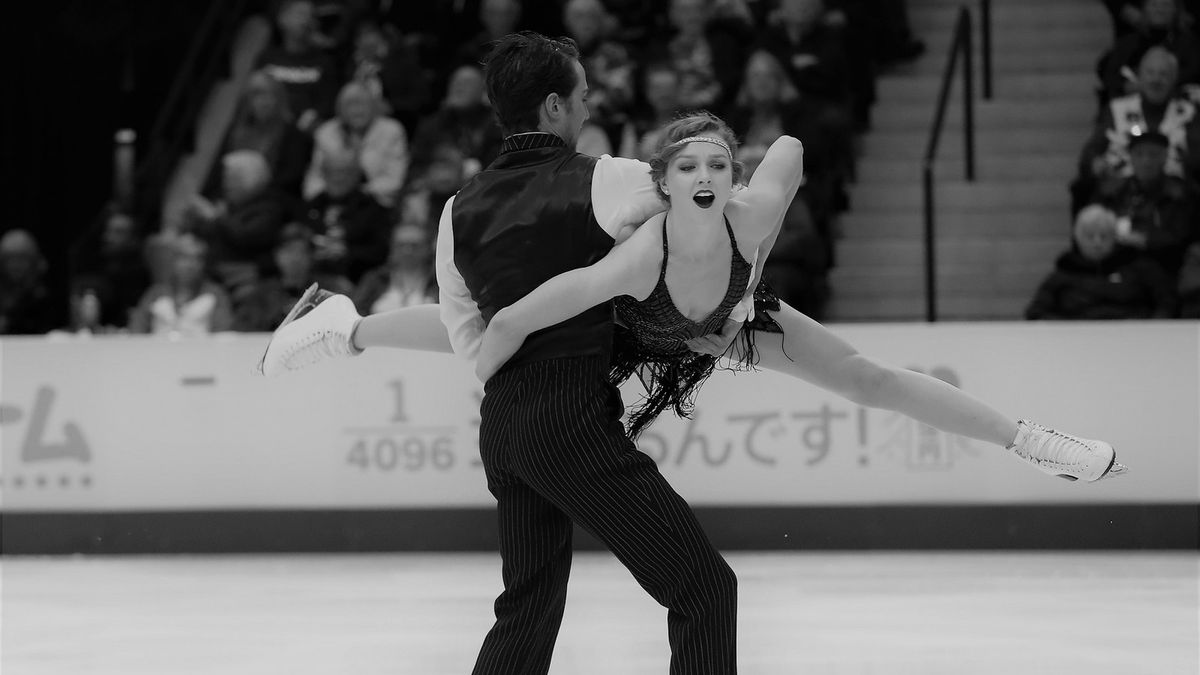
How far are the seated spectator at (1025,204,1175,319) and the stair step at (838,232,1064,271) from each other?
0.91 meters

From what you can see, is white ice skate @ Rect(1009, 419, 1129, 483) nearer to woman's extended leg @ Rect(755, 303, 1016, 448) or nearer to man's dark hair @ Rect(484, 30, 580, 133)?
woman's extended leg @ Rect(755, 303, 1016, 448)

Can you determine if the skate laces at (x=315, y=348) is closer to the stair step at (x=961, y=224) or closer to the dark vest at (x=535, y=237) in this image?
the dark vest at (x=535, y=237)

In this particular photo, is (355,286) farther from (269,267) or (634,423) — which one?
(634,423)

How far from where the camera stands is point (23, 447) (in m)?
7.03

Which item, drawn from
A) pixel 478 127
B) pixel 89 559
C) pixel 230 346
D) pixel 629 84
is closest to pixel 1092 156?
pixel 629 84

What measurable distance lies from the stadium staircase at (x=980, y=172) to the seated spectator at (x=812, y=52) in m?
0.66

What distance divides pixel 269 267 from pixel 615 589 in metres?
3.56

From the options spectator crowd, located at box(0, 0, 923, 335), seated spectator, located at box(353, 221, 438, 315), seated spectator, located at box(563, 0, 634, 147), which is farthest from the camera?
seated spectator, located at box(563, 0, 634, 147)

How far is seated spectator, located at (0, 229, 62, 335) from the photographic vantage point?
28.0 ft

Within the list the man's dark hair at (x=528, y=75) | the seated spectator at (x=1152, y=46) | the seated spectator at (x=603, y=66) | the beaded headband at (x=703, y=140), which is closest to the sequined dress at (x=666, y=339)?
the beaded headband at (x=703, y=140)

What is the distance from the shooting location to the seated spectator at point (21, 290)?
28.0ft

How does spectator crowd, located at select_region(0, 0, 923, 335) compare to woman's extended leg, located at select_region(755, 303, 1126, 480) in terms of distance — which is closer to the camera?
woman's extended leg, located at select_region(755, 303, 1126, 480)

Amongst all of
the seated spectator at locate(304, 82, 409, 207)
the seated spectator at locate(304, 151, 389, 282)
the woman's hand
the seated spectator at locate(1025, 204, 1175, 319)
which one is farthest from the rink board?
the woman's hand

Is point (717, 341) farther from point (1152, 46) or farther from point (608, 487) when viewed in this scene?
point (1152, 46)
